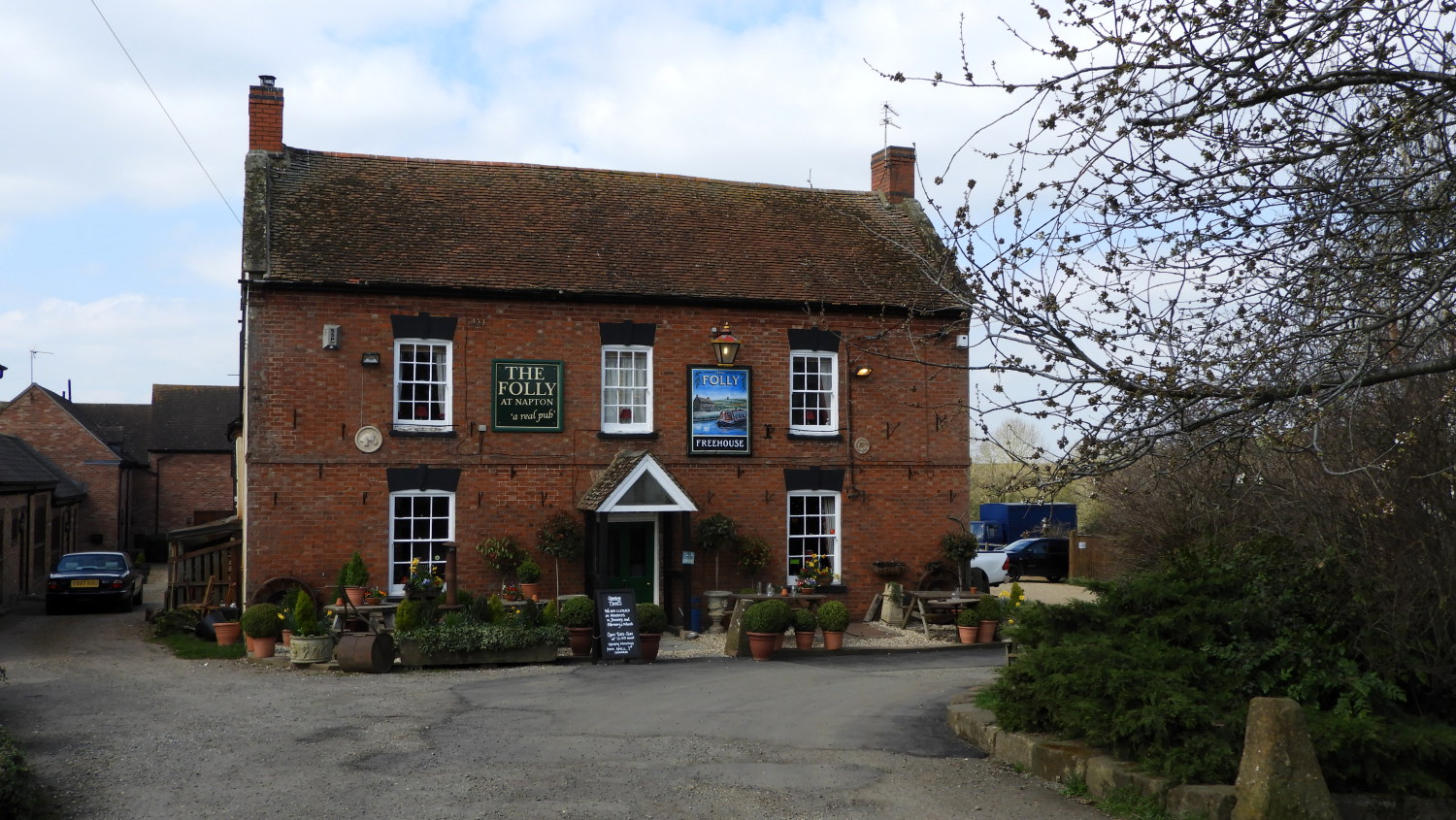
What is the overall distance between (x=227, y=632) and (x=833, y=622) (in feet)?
30.7

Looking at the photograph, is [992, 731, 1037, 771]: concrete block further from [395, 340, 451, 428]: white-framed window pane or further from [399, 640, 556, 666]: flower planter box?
[395, 340, 451, 428]: white-framed window pane

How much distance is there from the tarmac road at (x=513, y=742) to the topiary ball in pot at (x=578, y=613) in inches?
43.8

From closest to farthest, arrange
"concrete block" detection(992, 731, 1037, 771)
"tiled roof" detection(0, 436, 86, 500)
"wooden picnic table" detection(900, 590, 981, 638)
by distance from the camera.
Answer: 1. "concrete block" detection(992, 731, 1037, 771)
2. "wooden picnic table" detection(900, 590, 981, 638)
3. "tiled roof" detection(0, 436, 86, 500)

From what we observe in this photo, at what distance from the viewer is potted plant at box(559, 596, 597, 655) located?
17281 mm

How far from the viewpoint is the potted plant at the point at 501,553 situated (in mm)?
19828

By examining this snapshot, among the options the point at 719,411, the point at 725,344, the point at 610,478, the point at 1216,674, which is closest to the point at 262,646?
the point at 610,478

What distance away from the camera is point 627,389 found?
827 inches

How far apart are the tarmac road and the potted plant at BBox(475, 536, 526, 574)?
3960 mm

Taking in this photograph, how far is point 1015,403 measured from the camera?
7688mm

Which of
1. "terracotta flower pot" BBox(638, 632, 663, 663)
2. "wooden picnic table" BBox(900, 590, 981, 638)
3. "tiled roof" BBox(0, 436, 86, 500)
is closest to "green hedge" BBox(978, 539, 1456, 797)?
"terracotta flower pot" BBox(638, 632, 663, 663)

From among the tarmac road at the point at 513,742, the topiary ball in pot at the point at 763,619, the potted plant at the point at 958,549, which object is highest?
the potted plant at the point at 958,549

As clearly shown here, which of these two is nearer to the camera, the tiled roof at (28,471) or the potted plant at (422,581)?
the potted plant at (422,581)

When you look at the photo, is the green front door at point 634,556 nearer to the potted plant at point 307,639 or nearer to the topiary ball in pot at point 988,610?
the potted plant at point 307,639

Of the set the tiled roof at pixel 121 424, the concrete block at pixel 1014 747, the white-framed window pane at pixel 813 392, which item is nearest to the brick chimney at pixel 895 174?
the white-framed window pane at pixel 813 392
